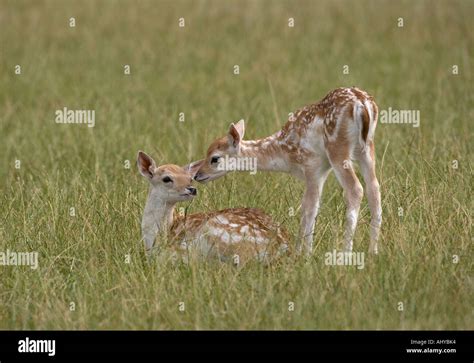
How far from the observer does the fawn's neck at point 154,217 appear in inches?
339

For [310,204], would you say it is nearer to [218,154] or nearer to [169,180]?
[218,154]

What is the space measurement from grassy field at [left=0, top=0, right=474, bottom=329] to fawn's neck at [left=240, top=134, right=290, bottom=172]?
46 centimetres

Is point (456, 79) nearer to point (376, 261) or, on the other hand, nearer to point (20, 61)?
point (20, 61)

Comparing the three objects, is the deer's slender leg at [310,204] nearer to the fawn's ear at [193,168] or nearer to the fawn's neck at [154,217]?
the fawn's ear at [193,168]

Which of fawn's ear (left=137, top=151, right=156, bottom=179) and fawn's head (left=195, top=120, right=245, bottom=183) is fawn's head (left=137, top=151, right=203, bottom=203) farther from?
fawn's head (left=195, top=120, right=245, bottom=183)

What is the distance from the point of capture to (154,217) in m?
8.62

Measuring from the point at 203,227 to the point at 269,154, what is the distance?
3.72 ft

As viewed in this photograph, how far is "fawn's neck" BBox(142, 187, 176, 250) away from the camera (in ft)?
28.2

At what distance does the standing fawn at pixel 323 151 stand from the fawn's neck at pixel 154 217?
46cm

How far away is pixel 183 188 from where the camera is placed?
8461mm

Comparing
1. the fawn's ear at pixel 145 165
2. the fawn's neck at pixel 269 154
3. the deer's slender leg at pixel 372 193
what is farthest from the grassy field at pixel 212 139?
the fawn's ear at pixel 145 165

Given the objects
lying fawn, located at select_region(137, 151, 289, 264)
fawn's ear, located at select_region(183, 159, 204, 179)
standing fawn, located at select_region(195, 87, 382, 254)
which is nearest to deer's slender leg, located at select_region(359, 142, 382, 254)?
standing fawn, located at select_region(195, 87, 382, 254)
